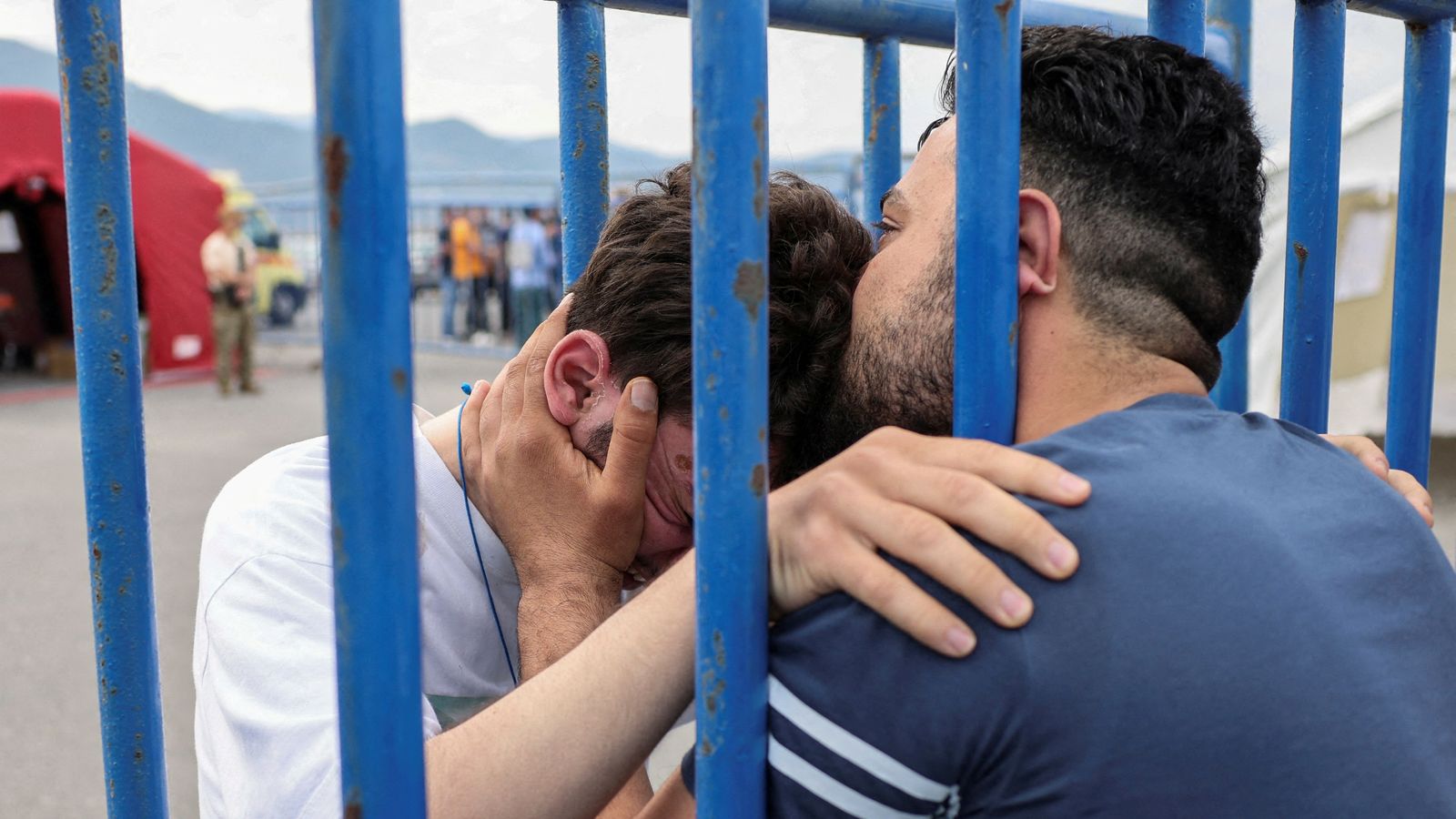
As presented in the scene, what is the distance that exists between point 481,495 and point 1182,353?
0.96m

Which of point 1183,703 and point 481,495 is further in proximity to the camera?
point 481,495

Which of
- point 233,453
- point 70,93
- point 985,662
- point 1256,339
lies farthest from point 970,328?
point 233,453

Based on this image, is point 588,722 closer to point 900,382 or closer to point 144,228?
point 900,382

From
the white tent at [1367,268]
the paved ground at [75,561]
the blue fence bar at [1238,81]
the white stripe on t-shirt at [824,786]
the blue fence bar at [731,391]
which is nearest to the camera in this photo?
the blue fence bar at [731,391]

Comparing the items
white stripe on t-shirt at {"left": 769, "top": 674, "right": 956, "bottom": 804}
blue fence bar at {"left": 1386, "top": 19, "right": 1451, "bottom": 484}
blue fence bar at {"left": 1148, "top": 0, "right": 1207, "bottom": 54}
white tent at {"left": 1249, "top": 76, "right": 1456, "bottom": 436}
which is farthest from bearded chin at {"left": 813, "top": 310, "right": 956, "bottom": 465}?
white tent at {"left": 1249, "top": 76, "right": 1456, "bottom": 436}

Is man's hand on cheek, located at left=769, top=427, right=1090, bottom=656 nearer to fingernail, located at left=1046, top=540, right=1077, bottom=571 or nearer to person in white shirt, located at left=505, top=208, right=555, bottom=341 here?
fingernail, located at left=1046, top=540, right=1077, bottom=571

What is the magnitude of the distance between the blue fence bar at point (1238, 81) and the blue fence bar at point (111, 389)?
1338 mm

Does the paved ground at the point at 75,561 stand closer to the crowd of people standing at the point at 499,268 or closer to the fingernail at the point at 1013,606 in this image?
the fingernail at the point at 1013,606

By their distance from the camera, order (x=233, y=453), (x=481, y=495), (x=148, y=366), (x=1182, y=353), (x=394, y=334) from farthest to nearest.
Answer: (x=148, y=366), (x=233, y=453), (x=481, y=495), (x=1182, y=353), (x=394, y=334)

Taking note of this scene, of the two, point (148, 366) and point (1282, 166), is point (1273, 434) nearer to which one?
point (1282, 166)

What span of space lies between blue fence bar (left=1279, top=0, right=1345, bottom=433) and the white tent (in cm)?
269

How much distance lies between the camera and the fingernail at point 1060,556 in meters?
0.89

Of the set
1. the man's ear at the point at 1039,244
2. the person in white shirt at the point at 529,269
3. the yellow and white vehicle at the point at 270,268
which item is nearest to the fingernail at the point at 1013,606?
the man's ear at the point at 1039,244

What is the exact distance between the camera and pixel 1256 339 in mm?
4711
